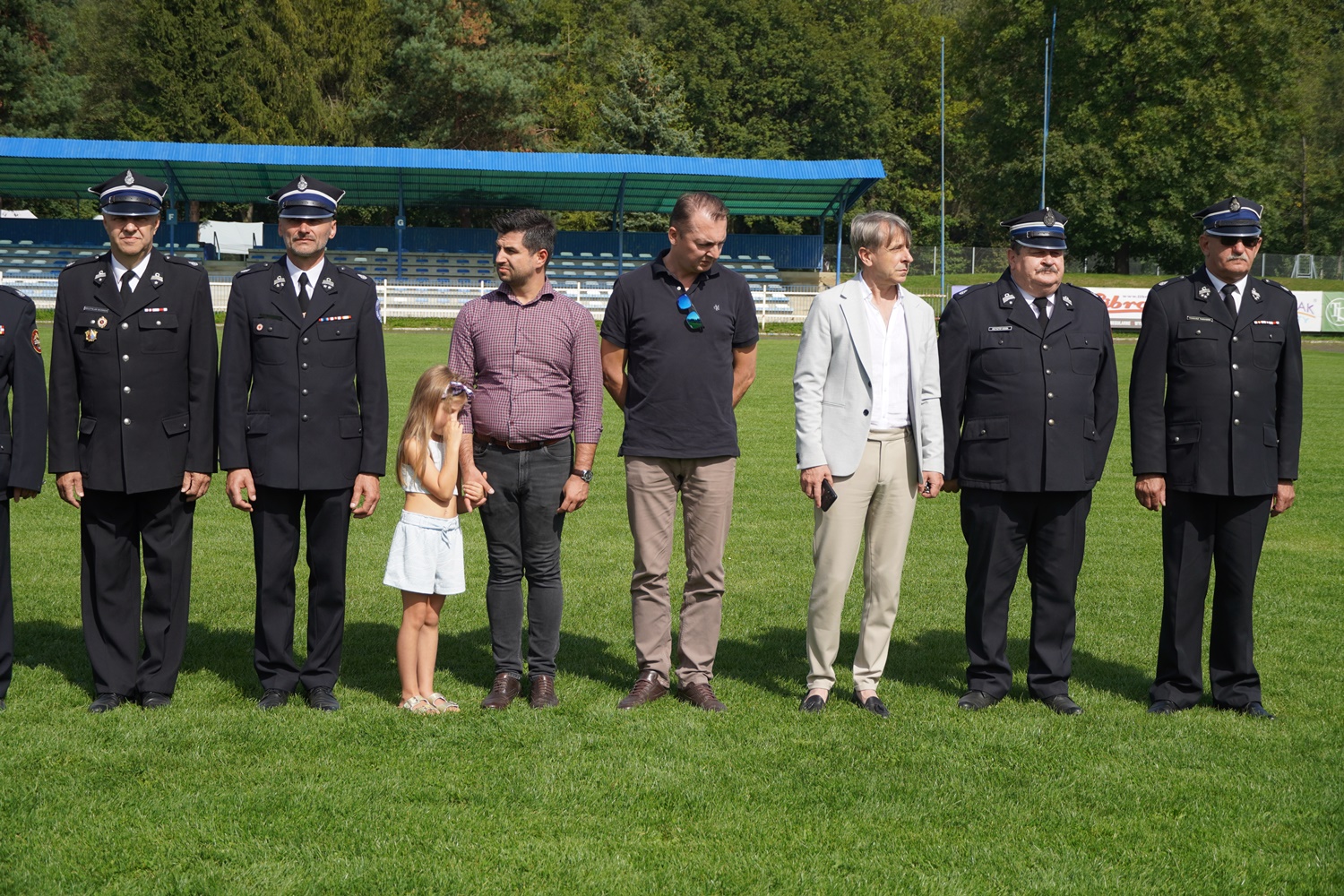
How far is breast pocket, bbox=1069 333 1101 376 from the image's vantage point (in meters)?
5.46

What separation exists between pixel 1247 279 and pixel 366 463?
12.6 ft

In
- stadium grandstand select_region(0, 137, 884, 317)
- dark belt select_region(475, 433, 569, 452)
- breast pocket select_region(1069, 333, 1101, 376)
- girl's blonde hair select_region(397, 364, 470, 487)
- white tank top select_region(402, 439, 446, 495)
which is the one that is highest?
stadium grandstand select_region(0, 137, 884, 317)

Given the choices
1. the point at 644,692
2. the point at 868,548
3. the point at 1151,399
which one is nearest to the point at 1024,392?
the point at 1151,399

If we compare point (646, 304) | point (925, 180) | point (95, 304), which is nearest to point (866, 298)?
point (646, 304)

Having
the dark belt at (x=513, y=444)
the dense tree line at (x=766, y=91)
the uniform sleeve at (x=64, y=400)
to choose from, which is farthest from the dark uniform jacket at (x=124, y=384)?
the dense tree line at (x=766, y=91)

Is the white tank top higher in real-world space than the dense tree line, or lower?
lower

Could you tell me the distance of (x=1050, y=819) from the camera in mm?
4199

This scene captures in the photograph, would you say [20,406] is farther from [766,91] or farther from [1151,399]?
[766,91]

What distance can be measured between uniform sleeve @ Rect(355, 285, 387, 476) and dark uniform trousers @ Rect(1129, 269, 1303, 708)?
3.19 meters

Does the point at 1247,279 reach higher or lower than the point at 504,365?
higher

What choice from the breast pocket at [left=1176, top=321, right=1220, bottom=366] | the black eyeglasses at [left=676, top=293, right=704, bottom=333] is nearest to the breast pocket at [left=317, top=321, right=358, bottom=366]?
the black eyeglasses at [left=676, top=293, right=704, bottom=333]

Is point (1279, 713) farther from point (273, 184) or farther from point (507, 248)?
point (273, 184)

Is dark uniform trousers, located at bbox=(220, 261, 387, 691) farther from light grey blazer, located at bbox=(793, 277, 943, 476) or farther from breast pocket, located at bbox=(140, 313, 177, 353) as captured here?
light grey blazer, located at bbox=(793, 277, 943, 476)

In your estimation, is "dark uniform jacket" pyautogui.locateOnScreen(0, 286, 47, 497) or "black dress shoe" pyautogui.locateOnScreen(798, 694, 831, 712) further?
"black dress shoe" pyautogui.locateOnScreen(798, 694, 831, 712)
